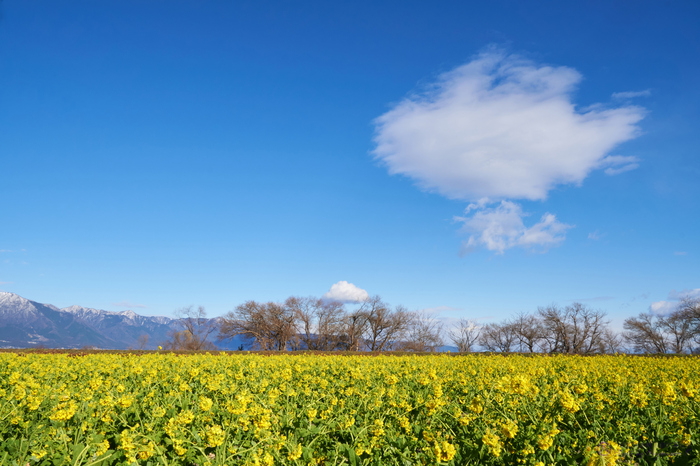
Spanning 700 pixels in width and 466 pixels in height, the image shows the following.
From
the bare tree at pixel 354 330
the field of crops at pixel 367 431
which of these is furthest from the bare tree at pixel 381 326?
the field of crops at pixel 367 431

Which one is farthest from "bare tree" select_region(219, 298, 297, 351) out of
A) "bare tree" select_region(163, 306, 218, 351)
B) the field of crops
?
the field of crops

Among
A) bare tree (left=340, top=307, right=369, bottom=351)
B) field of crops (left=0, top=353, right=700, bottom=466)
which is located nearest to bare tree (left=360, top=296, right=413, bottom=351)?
bare tree (left=340, top=307, right=369, bottom=351)

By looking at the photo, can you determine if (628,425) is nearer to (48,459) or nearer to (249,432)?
(249,432)

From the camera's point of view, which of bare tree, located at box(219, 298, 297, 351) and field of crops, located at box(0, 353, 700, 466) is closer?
field of crops, located at box(0, 353, 700, 466)

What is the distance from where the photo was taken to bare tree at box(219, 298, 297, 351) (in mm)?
69500

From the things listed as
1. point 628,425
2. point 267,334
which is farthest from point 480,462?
point 267,334

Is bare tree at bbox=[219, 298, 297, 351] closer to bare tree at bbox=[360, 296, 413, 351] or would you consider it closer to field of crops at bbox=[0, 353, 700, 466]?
bare tree at bbox=[360, 296, 413, 351]

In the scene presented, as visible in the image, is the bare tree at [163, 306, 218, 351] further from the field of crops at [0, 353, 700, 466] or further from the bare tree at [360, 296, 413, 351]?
the field of crops at [0, 353, 700, 466]

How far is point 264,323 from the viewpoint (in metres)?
69.8

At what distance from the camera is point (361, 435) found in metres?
4.51

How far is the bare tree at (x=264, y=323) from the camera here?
69.5 meters

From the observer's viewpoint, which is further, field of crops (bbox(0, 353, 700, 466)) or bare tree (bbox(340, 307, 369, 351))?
bare tree (bbox(340, 307, 369, 351))

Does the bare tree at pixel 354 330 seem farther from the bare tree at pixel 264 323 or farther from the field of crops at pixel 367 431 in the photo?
the field of crops at pixel 367 431

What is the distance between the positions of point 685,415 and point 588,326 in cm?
8434
